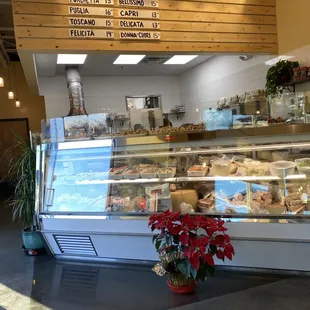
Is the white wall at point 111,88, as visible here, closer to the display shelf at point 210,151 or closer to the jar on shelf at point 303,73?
the jar on shelf at point 303,73

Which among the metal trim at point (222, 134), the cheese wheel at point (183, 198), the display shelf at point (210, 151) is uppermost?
the metal trim at point (222, 134)

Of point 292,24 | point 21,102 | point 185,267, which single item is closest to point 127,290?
point 185,267

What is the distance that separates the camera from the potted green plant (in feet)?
15.6

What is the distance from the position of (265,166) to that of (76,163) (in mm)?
2008

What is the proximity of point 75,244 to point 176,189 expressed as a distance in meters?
1.22

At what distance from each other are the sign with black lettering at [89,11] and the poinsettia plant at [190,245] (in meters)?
3.00

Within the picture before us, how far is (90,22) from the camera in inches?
171

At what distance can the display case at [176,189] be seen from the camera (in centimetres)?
288

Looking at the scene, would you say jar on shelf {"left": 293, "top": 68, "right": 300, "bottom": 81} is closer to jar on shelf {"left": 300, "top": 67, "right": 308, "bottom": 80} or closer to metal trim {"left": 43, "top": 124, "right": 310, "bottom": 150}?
jar on shelf {"left": 300, "top": 67, "right": 308, "bottom": 80}

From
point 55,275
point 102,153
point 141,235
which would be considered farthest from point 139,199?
point 55,275

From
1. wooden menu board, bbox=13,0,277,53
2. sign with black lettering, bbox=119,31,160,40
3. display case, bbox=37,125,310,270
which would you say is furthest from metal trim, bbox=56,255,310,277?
sign with black lettering, bbox=119,31,160,40

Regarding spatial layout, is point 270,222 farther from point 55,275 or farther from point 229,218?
point 55,275

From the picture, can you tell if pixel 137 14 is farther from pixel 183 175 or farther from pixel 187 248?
pixel 187 248

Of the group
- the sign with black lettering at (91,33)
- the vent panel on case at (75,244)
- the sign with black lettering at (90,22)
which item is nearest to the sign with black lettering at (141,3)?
the sign with black lettering at (90,22)
